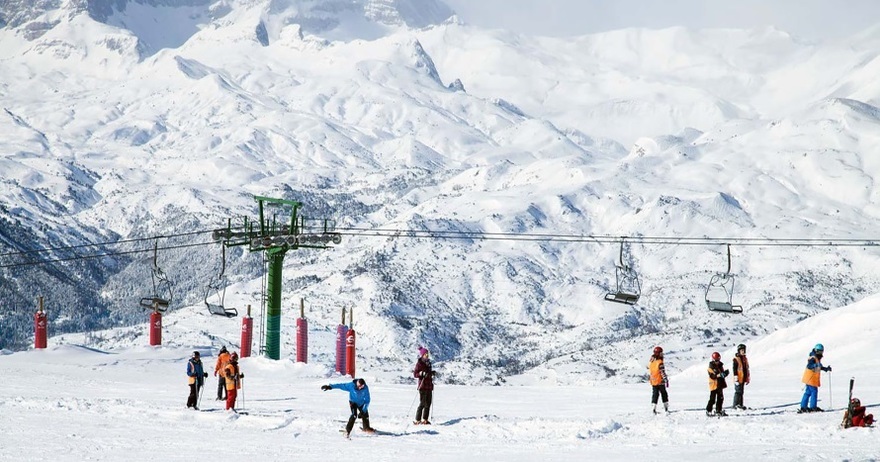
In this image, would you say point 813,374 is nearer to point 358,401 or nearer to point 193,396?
point 358,401

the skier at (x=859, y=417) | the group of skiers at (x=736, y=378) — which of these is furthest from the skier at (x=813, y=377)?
the skier at (x=859, y=417)

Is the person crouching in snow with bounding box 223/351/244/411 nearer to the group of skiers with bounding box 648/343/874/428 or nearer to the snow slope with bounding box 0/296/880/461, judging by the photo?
the snow slope with bounding box 0/296/880/461

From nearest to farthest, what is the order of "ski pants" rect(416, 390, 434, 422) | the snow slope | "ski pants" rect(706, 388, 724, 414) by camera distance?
the snow slope
"ski pants" rect(416, 390, 434, 422)
"ski pants" rect(706, 388, 724, 414)

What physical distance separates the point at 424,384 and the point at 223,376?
8804 millimetres

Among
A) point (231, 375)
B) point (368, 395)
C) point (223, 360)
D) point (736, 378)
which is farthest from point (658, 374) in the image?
point (223, 360)

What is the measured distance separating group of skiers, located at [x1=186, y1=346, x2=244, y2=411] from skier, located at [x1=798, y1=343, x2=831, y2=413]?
1844 centimetres

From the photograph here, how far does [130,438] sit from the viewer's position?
104ft

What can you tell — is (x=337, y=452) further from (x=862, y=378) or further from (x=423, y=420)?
(x=862, y=378)

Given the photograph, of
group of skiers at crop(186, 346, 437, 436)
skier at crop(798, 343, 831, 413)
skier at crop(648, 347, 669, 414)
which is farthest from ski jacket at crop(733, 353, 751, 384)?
group of skiers at crop(186, 346, 437, 436)

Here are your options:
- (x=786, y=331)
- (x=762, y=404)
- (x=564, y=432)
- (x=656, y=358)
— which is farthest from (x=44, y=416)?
(x=786, y=331)

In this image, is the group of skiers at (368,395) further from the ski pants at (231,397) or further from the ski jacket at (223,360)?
the ski jacket at (223,360)

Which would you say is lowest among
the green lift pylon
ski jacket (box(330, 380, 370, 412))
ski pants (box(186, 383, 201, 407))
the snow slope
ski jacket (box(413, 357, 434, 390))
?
the snow slope

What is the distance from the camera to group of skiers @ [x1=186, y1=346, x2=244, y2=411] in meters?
35.6

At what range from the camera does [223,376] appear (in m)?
37.8
